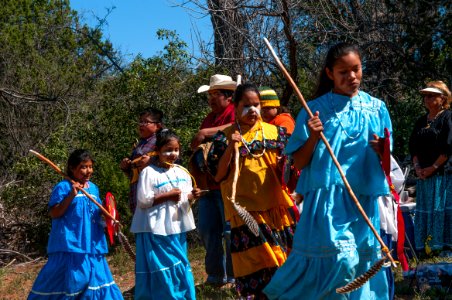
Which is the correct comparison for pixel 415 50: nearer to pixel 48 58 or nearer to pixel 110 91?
pixel 110 91

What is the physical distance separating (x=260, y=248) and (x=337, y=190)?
1403mm

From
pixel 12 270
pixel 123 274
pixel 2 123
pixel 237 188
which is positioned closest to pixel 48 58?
pixel 2 123

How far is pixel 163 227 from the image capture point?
647 centimetres

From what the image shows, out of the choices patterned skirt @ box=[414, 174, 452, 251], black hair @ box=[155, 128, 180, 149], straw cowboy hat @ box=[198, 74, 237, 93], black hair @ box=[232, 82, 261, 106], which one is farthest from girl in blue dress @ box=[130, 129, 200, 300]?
patterned skirt @ box=[414, 174, 452, 251]

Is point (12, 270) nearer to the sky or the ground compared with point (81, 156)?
nearer to the ground

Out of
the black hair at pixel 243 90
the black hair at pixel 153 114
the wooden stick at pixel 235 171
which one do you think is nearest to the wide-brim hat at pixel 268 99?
the black hair at pixel 153 114

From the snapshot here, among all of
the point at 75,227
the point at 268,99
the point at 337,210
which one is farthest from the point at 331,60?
the point at 75,227

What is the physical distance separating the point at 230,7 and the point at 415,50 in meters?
2.56

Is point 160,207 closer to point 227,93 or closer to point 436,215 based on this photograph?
point 227,93

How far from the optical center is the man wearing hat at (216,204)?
22.8ft

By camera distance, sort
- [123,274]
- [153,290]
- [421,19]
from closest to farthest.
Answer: [153,290], [123,274], [421,19]

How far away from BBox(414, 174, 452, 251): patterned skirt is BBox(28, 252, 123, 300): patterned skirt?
356 cm

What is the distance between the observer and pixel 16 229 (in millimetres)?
11367

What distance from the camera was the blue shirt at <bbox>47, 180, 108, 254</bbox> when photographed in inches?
258
